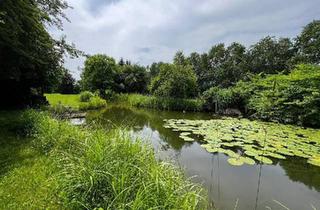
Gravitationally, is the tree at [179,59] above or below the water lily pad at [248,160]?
above

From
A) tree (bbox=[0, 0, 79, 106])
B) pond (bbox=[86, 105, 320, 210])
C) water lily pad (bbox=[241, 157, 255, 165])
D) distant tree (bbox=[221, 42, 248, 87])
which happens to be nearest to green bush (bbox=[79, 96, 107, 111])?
tree (bbox=[0, 0, 79, 106])

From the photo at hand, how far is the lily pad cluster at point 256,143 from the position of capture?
6512 millimetres

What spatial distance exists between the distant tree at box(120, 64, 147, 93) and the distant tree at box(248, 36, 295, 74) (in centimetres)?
1289

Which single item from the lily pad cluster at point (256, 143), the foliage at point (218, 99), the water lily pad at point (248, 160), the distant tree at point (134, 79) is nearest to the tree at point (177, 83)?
the foliage at point (218, 99)

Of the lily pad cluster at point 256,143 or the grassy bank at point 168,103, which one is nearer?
the lily pad cluster at point 256,143

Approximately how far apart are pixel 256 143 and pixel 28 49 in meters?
7.50

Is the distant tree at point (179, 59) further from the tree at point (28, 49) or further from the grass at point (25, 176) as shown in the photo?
the grass at point (25, 176)

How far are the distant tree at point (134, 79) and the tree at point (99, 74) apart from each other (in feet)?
4.01

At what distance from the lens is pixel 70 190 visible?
2.95 m

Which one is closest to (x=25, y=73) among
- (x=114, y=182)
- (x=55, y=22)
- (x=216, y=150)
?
(x=55, y=22)

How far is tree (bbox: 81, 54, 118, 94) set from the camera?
29.0 meters

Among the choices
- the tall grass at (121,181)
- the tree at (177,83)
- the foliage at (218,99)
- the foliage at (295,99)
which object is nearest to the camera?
the tall grass at (121,181)

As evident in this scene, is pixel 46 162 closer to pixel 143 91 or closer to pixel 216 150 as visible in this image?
pixel 216 150

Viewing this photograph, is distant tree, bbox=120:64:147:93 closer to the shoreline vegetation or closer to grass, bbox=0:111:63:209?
the shoreline vegetation
